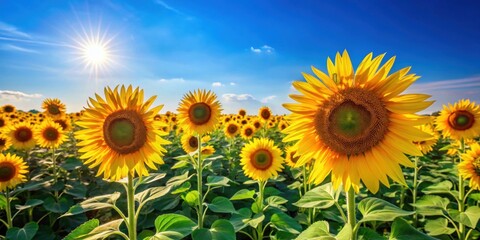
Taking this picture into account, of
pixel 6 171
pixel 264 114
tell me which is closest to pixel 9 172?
pixel 6 171

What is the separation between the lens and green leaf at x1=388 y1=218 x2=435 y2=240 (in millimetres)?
2027

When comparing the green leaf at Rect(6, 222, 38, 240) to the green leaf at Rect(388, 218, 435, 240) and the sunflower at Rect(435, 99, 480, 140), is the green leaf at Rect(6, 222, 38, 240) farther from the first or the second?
the sunflower at Rect(435, 99, 480, 140)

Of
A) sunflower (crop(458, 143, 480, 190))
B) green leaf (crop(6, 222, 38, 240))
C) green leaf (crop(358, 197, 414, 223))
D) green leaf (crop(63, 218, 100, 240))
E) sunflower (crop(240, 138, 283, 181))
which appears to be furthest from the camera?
sunflower (crop(240, 138, 283, 181))

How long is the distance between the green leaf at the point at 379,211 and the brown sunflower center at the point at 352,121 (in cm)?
41

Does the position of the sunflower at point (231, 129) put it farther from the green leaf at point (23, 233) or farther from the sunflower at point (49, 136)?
the green leaf at point (23, 233)

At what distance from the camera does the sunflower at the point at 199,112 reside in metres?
5.97

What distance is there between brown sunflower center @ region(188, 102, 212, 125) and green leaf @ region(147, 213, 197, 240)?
3.45 m

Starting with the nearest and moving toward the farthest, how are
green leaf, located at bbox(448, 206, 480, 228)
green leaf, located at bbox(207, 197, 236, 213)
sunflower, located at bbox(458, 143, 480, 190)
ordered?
green leaf, located at bbox(207, 197, 236, 213) < green leaf, located at bbox(448, 206, 480, 228) < sunflower, located at bbox(458, 143, 480, 190)

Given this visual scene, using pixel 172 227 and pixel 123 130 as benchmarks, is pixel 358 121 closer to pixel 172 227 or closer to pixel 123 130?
pixel 172 227

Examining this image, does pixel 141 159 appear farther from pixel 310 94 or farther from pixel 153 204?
pixel 153 204

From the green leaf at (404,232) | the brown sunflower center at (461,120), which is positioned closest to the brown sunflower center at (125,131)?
the green leaf at (404,232)

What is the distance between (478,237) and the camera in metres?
5.55

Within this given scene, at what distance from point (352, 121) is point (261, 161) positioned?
3.80 m

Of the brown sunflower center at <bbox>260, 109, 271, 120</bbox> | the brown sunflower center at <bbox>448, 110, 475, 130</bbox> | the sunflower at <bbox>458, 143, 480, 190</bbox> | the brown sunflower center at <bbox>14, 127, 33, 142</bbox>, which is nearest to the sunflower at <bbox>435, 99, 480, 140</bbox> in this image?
the brown sunflower center at <bbox>448, 110, 475, 130</bbox>
